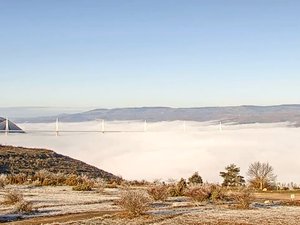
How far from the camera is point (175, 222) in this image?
24953mm

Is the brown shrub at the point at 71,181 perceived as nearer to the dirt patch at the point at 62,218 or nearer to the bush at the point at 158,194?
the bush at the point at 158,194

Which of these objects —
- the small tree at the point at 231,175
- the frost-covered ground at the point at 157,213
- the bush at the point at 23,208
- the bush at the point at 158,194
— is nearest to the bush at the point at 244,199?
the frost-covered ground at the point at 157,213

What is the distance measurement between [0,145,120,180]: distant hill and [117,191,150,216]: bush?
33868 mm

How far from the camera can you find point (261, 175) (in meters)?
47.8

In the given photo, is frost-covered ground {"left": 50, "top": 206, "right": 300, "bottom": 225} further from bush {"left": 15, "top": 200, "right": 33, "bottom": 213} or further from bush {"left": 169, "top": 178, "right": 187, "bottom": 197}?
bush {"left": 169, "top": 178, "right": 187, "bottom": 197}

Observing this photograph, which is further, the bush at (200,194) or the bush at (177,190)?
the bush at (177,190)

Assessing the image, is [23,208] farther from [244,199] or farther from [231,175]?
[231,175]

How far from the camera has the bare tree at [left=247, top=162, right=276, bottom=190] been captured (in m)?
47.2

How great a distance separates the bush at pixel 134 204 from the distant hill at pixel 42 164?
3387cm

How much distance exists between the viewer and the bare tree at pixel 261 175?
47.2 m

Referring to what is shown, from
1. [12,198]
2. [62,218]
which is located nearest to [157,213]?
[62,218]

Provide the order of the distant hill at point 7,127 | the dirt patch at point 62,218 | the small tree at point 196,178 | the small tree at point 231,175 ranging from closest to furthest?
the dirt patch at point 62,218, the small tree at point 196,178, the small tree at point 231,175, the distant hill at point 7,127

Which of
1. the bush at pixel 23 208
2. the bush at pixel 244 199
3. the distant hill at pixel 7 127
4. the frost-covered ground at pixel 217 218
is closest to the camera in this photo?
the frost-covered ground at pixel 217 218

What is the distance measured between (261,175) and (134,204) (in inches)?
921
